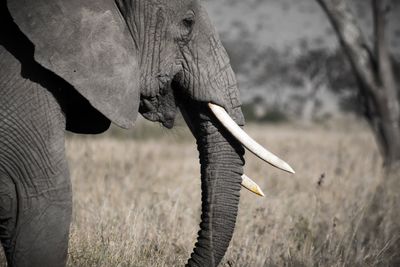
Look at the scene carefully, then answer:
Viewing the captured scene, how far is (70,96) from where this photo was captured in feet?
10.9

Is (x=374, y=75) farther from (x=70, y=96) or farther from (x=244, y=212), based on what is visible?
(x=70, y=96)

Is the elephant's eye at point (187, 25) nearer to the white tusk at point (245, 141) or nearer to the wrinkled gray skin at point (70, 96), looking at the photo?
the wrinkled gray skin at point (70, 96)

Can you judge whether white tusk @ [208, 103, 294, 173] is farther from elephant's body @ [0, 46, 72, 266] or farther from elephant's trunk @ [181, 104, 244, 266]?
elephant's body @ [0, 46, 72, 266]

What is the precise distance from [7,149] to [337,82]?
1791 inches

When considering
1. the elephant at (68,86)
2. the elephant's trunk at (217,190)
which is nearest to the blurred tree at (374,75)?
the elephant's trunk at (217,190)

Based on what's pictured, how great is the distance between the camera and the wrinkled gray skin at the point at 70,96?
312 centimetres

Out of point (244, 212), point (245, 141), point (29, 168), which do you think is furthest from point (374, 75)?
point (29, 168)

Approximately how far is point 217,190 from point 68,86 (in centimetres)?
101

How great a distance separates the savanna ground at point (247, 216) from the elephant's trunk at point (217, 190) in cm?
38

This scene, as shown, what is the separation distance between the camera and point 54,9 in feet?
10.3

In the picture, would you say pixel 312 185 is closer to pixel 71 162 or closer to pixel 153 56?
pixel 71 162

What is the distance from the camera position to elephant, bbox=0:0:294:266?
312 centimetres

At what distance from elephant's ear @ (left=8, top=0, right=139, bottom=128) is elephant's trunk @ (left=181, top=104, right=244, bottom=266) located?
54cm

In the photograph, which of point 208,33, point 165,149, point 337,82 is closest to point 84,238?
point 208,33
